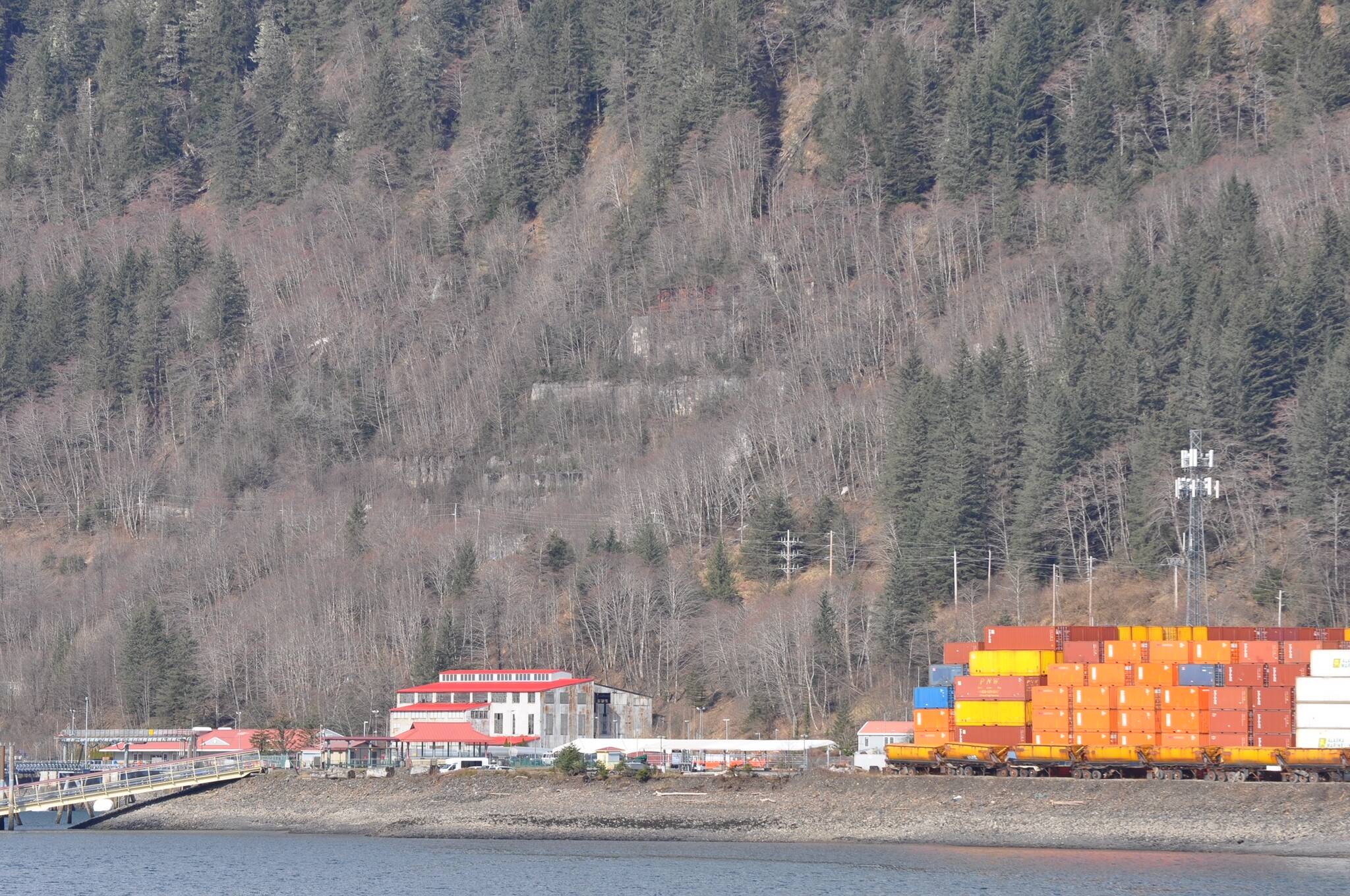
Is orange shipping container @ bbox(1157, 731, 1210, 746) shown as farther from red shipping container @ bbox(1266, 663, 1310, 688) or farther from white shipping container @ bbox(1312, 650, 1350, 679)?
white shipping container @ bbox(1312, 650, 1350, 679)

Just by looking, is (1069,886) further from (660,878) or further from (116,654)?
(116,654)

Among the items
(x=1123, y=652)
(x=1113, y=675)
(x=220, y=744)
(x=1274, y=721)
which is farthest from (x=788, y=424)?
(x=1274, y=721)

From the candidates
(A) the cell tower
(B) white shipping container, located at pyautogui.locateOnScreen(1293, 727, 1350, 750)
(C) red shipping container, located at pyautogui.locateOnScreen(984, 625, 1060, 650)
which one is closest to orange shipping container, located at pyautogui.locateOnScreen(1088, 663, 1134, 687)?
(C) red shipping container, located at pyautogui.locateOnScreen(984, 625, 1060, 650)

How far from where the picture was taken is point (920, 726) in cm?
8881

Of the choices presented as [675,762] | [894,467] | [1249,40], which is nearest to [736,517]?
[894,467]

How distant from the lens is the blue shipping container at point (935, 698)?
89000 mm

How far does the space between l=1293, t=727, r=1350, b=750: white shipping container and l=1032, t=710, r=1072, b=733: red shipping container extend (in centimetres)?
935

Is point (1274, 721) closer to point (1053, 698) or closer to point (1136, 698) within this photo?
point (1136, 698)

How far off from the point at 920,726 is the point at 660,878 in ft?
64.8

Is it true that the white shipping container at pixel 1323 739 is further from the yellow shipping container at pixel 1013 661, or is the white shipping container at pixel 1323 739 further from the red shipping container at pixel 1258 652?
the yellow shipping container at pixel 1013 661

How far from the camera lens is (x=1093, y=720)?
8362 centimetres

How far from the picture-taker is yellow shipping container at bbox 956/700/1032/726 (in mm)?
85562

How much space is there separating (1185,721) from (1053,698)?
5618 millimetres

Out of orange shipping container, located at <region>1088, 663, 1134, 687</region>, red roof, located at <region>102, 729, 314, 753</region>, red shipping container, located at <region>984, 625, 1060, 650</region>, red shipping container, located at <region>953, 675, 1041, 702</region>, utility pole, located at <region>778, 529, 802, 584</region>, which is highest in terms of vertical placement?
utility pole, located at <region>778, 529, 802, 584</region>
